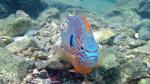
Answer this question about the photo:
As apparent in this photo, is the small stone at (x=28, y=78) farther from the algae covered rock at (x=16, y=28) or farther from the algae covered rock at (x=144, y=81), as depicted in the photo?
the algae covered rock at (x=16, y=28)

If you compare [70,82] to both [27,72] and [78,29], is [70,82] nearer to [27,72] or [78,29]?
[27,72]

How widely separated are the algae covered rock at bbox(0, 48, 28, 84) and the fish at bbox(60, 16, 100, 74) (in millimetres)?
733

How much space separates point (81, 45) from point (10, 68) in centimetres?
102

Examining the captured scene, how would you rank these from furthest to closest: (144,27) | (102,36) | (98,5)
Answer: (98,5)
(144,27)
(102,36)

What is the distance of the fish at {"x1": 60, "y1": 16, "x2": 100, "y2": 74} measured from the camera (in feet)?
7.02

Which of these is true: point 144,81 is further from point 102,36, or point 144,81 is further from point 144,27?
point 144,27

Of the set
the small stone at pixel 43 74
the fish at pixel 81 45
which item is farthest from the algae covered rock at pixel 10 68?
the fish at pixel 81 45

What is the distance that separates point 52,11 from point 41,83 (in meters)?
7.27

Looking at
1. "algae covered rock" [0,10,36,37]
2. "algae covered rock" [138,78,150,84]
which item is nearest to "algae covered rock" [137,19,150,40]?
"algae covered rock" [0,10,36,37]

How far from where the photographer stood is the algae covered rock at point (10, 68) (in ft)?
9.03

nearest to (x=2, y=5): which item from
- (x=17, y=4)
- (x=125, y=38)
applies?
(x=17, y=4)

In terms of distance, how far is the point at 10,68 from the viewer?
9.53 ft

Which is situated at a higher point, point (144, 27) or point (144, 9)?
point (144, 9)

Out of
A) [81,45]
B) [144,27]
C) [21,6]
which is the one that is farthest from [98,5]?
[81,45]
